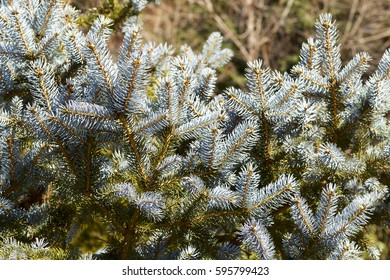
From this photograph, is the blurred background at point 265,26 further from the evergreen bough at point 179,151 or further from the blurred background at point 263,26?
the evergreen bough at point 179,151

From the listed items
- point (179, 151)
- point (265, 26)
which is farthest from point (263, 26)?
point (179, 151)

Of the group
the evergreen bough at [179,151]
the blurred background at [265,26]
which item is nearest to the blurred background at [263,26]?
the blurred background at [265,26]

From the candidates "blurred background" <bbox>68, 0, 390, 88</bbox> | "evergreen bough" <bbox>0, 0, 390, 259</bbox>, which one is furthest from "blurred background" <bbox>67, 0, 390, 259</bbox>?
"evergreen bough" <bbox>0, 0, 390, 259</bbox>

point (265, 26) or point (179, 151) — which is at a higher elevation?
point (265, 26)

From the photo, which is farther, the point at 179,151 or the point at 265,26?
the point at 265,26

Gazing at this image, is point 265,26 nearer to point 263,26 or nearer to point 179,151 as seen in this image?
point 263,26
